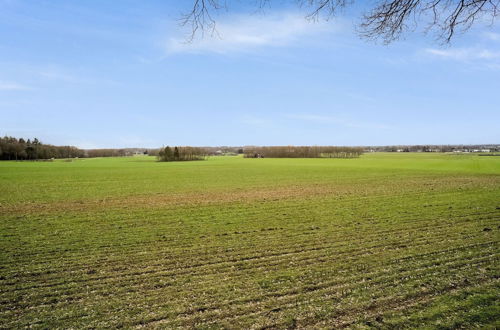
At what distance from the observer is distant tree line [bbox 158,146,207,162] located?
136125 millimetres

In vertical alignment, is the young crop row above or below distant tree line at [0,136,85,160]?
below

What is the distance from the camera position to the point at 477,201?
845 inches

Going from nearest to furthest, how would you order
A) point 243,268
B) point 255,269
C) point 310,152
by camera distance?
point 255,269, point 243,268, point 310,152

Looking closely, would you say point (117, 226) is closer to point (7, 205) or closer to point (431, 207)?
point (7, 205)

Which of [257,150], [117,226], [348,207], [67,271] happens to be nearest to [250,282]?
[67,271]

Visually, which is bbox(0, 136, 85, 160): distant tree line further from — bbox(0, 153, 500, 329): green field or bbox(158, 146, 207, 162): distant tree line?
bbox(0, 153, 500, 329): green field

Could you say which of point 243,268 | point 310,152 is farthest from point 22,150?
point 243,268

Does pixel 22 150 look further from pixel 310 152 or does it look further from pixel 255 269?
pixel 255 269

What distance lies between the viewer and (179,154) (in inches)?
5472

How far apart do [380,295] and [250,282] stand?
10.2ft

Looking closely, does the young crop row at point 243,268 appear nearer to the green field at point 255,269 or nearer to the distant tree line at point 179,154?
the green field at point 255,269

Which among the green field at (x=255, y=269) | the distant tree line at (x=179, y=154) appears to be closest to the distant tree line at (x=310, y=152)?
the distant tree line at (x=179, y=154)

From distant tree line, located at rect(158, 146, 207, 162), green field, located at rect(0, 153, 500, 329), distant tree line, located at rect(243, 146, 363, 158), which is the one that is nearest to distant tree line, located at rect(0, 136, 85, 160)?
distant tree line, located at rect(158, 146, 207, 162)

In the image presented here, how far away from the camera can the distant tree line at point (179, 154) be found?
136125 mm
